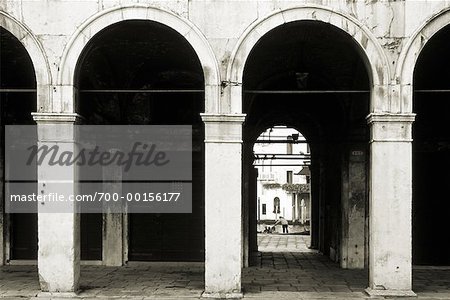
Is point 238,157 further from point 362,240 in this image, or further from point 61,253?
point 362,240

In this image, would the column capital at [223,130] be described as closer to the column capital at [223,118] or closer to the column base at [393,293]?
the column capital at [223,118]

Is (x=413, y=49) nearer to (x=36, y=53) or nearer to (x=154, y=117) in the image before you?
(x=36, y=53)

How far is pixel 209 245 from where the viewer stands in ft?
33.1

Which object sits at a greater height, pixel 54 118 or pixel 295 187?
pixel 54 118

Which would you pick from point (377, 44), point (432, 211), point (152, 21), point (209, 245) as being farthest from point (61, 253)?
point (432, 211)

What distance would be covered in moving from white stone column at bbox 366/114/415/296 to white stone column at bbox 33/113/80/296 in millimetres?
5019

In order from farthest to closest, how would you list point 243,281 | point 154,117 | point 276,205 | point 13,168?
point 276,205
point 154,117
point 13,168
point 243,281

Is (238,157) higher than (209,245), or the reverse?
(238,157)

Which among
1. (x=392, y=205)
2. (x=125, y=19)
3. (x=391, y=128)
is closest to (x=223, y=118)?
(x=125, y=19)

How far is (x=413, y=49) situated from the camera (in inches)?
393

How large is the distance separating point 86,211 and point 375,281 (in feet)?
23.2

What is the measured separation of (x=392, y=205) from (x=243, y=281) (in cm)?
338

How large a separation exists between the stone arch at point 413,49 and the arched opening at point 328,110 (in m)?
2.01

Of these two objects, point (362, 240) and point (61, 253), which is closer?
point (61, 253)
